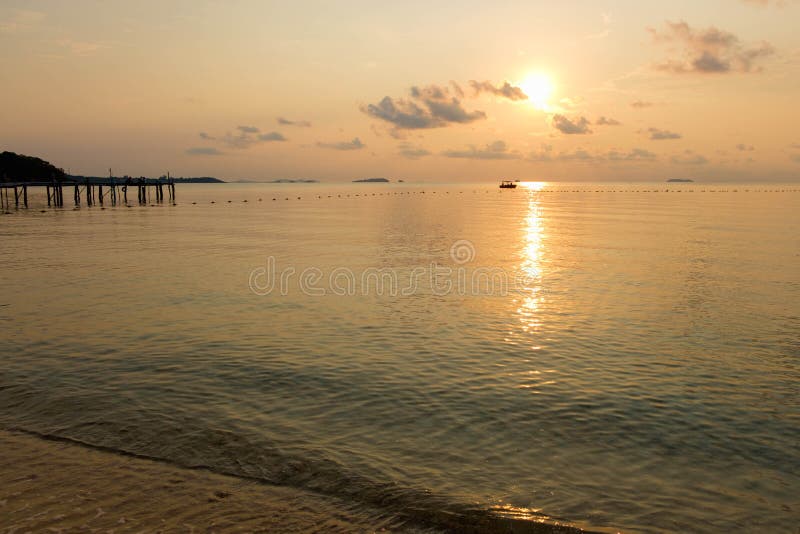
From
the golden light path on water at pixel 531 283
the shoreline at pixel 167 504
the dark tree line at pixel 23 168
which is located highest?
the dark tree line at pixel 23 168

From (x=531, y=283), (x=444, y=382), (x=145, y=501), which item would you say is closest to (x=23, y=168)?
(x=531, y=283)

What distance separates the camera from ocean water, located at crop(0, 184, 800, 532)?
34.0 ft

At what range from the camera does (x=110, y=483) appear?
10.0m

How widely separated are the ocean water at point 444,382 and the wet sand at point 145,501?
1.91 feet

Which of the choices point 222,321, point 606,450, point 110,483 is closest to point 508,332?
point 606,450

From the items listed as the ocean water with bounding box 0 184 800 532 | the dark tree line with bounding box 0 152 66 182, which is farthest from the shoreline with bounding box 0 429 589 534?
the dark tree line with bounding box 0 152 66 182

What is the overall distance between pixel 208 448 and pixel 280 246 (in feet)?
124

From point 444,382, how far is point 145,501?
8453 millimetres

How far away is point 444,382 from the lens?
51.8 ft

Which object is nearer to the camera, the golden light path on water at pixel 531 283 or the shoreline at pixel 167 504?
the shoreline at pixel 167 504

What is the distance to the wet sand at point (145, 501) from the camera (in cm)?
877

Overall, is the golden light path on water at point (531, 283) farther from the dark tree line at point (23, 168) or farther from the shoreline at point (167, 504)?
the dark tree line at point (23, 168)

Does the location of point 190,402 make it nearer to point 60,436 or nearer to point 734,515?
point 60,436

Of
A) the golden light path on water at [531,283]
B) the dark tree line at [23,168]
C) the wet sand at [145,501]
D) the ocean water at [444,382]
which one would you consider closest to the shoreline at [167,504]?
the wet sand at [145,501]
